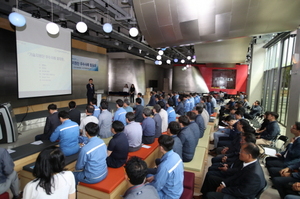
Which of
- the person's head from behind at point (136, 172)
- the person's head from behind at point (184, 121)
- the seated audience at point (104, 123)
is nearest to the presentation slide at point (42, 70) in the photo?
the seated audience at point (104, 123)

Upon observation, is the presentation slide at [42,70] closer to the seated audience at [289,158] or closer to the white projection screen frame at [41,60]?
the white projection screen frame at [41,60]

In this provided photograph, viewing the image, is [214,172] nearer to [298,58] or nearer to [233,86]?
[298,58]

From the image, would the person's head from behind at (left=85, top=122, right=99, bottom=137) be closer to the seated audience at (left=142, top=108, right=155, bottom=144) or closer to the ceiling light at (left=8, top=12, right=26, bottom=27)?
the seated audience at (left=142, top=108, right=155, bottom=144)

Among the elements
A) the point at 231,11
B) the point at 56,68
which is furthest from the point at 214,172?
the point at 56,68

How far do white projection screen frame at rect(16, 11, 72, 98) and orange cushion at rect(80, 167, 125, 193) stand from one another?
3989 mm

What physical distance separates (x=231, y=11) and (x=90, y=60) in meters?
7.96

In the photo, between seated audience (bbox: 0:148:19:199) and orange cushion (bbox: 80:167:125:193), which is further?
orange cushion (bbox: 80:167:125:193)

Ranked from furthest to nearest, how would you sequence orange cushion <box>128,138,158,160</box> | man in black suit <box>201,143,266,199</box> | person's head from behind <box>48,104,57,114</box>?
1. person's head from behind <box>48,104,57,114</box>
2. orange cushion <box>128,138,158,160</box>
3. man in black suit <box>201,143,266,199</box>

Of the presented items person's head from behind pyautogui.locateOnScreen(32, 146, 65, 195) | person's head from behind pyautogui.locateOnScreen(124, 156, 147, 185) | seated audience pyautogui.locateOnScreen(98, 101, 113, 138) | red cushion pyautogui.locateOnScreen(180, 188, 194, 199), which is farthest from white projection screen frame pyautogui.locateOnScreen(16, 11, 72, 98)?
red cushion pyautogui.locateOnScreen(180, 188, 194, 199)

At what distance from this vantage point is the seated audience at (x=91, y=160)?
2027 mm

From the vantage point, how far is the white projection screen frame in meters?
4.74

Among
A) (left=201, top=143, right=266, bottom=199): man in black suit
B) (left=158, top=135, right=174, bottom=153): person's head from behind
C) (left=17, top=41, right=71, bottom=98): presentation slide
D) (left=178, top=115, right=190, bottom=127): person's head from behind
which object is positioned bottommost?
(left=201, top=143, right=266, bottom=199): man in black suit

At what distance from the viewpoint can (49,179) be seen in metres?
1.35

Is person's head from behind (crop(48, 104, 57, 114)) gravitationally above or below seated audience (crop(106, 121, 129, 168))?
above
